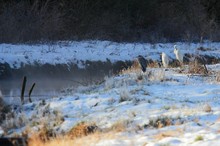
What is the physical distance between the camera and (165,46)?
119 ft

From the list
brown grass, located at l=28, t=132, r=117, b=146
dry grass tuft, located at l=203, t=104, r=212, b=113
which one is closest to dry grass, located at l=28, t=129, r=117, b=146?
brown grass, located at l=28, t=132, r=117, b=146

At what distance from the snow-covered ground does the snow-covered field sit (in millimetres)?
8491

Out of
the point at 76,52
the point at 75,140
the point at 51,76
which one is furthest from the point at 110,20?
the point at 75,140

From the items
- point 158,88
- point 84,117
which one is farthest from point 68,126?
point 158,88

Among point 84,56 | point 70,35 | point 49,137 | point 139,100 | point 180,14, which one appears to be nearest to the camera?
point 49,137

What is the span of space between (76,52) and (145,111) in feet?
56.7

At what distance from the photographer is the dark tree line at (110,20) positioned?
33.8 meters

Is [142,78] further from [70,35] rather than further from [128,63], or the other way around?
[70,35]

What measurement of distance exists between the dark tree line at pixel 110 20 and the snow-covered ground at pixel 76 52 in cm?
251

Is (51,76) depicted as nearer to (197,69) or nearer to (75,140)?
(197,69)

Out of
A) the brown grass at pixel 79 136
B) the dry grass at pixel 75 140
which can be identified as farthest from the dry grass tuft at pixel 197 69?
the dry grass at pixel 75 140

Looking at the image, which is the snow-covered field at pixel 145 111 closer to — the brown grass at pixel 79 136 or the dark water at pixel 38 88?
the brown grass at pixel 79 136

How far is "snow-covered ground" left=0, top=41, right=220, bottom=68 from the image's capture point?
25.5 m

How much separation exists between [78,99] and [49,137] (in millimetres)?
3471
